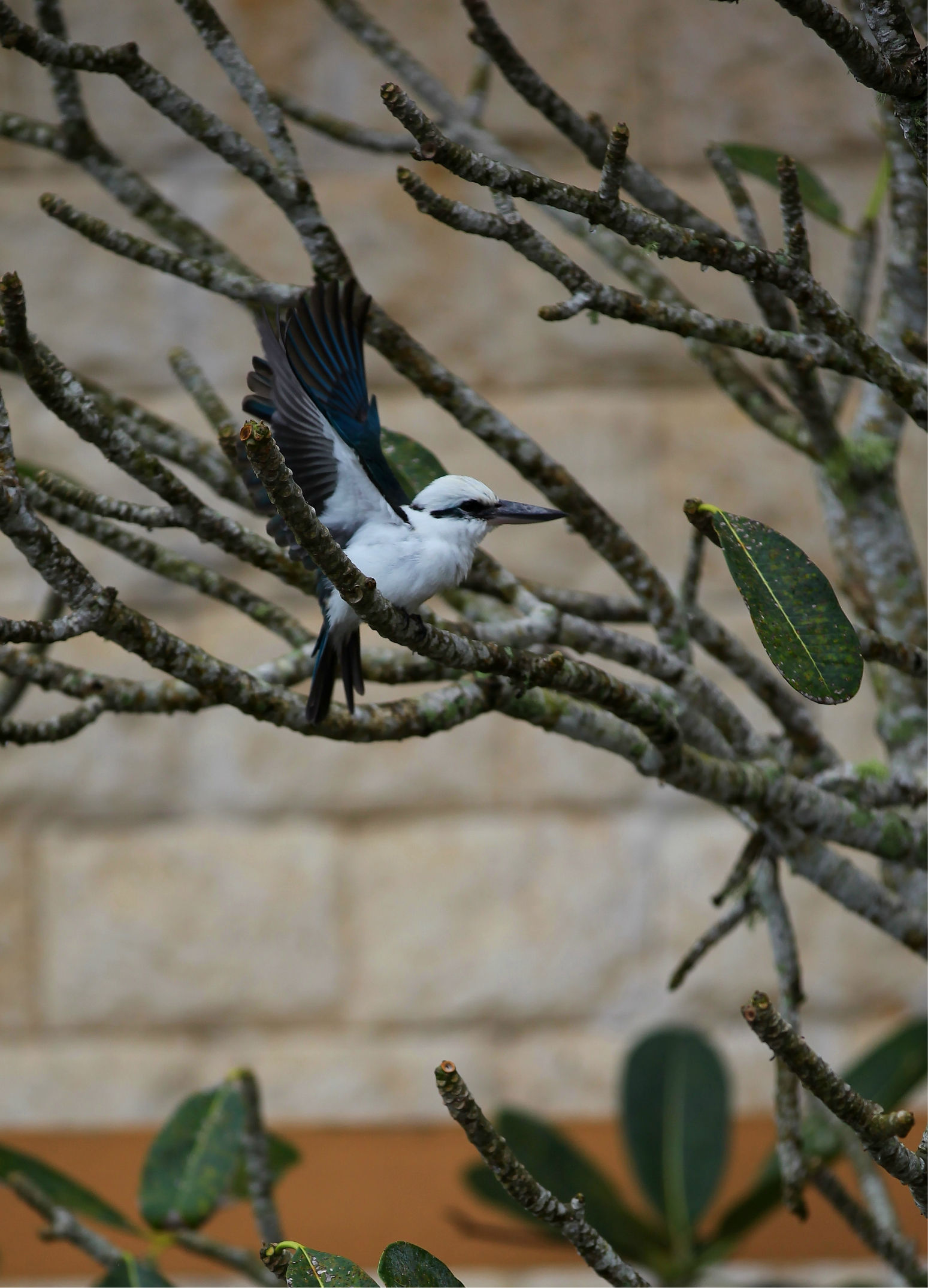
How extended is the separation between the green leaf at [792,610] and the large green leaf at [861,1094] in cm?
49

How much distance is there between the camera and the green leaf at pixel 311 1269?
36 centimetres

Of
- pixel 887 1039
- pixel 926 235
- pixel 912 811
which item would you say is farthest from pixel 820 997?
pixel 926 235

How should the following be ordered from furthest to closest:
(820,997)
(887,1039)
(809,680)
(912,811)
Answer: (820,997) → (887,1039) → (912,811) → (809,680)

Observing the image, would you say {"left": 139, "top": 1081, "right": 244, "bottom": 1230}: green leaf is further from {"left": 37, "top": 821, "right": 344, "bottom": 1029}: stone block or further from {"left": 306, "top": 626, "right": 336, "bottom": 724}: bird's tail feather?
{"left": 37, "top": 821, "right": 344, "bottom": 1029}: stone block

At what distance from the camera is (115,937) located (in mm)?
1231

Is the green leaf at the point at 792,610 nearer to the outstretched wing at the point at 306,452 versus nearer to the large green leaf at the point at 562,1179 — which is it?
the outstretched wing at the point at 306,452

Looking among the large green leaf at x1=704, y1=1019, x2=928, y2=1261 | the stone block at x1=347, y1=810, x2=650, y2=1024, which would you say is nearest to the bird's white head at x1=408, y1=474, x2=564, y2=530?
the large green leaf at x1=704, y1=1019, x2=928, y2=1261

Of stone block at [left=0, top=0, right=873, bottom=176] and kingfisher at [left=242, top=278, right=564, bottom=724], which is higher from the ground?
stone block at [left=0, top=0, right=873, bottom=176]

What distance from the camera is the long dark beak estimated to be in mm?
536

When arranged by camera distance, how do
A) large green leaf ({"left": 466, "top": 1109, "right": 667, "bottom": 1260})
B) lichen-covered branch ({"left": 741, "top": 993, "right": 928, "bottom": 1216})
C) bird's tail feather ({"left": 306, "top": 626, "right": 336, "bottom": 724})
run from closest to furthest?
lichen-covered branch ({"left": 741, "top": 993, "right": 928, "bottom": 1216})
bird's tail feather ({"left": 306, "top": 626, "right": 336, "bottom": 724})
large green leaf ({"left": 466, "top": 1109, "right": 667, "bottom": 1260})

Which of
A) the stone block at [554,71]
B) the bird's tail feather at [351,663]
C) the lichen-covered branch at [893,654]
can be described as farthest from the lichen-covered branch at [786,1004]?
the stone block at [554,71]

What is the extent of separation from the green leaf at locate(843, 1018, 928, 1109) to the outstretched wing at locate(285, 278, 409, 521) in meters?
0.56

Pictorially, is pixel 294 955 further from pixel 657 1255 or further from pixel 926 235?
pixel 926 235

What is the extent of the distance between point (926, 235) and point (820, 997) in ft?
2.79
